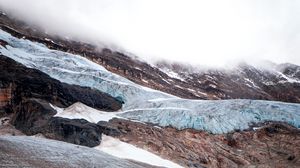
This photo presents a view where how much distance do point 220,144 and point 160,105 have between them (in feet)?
47.3

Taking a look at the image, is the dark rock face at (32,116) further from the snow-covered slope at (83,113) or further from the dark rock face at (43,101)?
the snow-covered slope at (83,113)

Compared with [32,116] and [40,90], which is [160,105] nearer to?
[40,90]

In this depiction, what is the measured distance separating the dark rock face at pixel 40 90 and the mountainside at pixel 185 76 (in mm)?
26056

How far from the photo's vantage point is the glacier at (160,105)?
61719 mm

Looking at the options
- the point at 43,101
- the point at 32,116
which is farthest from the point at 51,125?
the point at 43,101

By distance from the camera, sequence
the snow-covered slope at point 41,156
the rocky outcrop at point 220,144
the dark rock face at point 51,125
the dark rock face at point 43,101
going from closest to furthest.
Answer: the snow-covered slope at point 41,156 < the dark rock face at point 51,125 < the dark rock face at point 43,101 < the rocky outcrop at point 220,144

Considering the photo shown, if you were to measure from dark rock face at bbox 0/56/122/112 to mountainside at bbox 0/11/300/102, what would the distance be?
26.1m

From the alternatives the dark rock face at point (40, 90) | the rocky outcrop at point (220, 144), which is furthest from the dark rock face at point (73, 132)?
the dark rock face at point (40, 90)

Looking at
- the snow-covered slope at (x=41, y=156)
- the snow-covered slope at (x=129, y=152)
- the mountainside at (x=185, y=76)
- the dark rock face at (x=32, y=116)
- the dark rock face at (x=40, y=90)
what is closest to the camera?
the snow-covered slope at (x=41, y=156)

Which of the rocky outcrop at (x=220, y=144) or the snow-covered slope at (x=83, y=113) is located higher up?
the snow-covered slope at (x=83, y=113)

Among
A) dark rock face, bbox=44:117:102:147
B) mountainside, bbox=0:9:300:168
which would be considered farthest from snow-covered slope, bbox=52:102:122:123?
dark rock face, bbox=44:117:102:147

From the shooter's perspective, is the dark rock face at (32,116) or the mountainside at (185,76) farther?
the mountainside at (185,76)

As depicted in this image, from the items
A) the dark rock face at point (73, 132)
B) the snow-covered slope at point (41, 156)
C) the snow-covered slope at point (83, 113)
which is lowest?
the dark rock face at point (73, 132)

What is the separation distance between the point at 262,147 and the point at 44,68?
37290 millimetres
